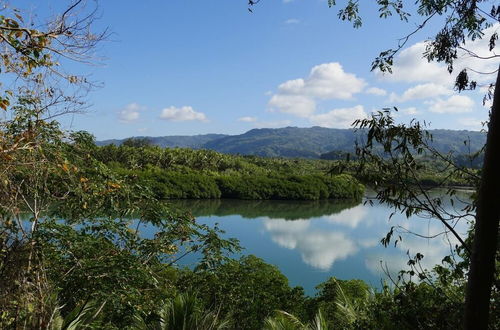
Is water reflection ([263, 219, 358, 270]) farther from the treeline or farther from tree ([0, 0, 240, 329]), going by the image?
tree ([0, 0, 240, 329])

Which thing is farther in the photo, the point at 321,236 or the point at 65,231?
the point at 321,236

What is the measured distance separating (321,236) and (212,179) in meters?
21.4

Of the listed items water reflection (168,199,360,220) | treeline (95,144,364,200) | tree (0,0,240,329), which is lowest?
water reflection (168,199,360,220)

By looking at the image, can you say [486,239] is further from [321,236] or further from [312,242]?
[321,236]

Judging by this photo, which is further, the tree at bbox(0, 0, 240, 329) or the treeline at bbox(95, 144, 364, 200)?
the treeline at bbox(95, 144, 364, 200)

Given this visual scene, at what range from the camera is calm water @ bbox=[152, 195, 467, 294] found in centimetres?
2062

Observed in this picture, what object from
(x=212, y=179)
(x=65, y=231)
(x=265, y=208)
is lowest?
(x=265, y=208)

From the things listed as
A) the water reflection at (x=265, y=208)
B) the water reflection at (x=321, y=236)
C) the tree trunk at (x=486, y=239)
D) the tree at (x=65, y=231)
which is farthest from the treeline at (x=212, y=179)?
the tree trunk at (x=486, y=239)

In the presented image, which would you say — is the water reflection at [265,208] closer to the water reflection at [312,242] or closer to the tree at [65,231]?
the water reflection at [312,242]

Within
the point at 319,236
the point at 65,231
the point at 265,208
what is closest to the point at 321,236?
the point at 319,236

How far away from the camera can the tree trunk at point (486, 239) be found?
2264mm

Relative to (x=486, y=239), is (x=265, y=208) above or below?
below

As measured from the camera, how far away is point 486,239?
229cm

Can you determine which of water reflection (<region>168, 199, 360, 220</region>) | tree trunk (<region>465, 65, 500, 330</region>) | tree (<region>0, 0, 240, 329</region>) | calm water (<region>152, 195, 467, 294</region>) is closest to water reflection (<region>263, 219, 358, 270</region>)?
calm water (<region>152, 195, 467, 294</region>)
